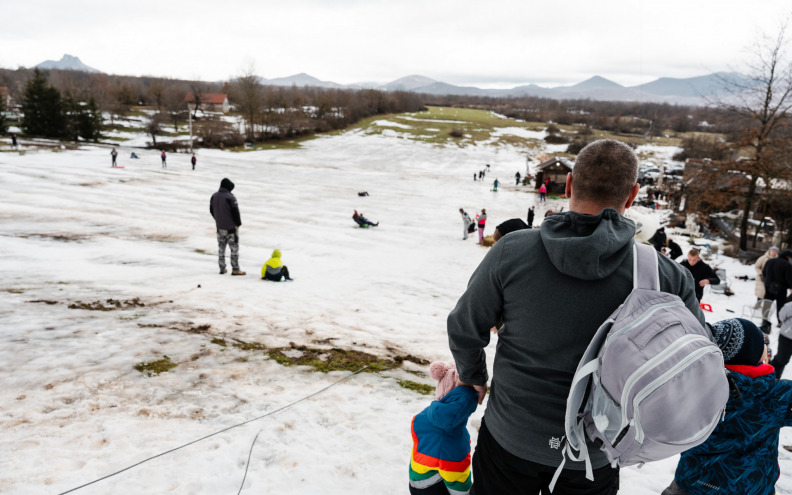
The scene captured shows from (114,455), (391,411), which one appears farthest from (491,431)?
(114,455)

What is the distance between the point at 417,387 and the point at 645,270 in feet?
13.0

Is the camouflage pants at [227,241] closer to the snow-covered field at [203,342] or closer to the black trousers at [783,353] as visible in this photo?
the snow-covered field at [203,342]

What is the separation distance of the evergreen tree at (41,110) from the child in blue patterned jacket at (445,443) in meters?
65.4

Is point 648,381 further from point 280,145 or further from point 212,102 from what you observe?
point 212,102

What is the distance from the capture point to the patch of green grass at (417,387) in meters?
5.06

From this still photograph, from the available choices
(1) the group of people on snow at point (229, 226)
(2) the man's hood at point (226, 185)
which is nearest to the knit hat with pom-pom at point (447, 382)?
(1) the group of people on snow at point (229, 226)

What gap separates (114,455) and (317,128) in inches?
3221

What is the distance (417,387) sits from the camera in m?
5.15

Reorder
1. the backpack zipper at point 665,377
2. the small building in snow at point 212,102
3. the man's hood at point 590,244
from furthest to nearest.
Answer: the small building in snow at point 212,102, the man's hood at point 590,244, the backpack zipper at point 665,377

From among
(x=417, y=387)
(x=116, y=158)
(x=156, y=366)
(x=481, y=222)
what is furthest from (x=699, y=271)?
(x=116, y=158)

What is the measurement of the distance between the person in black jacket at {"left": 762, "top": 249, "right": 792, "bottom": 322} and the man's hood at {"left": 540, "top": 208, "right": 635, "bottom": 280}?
941cm

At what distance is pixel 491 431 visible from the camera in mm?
1993

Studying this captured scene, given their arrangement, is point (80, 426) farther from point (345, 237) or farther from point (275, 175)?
point (275, 175)

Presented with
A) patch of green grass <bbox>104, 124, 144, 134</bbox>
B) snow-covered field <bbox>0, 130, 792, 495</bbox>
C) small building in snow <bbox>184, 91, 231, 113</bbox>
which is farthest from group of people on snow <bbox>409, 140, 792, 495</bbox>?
small building in snow <bbox>184, 91, 231, 113</bbox>
